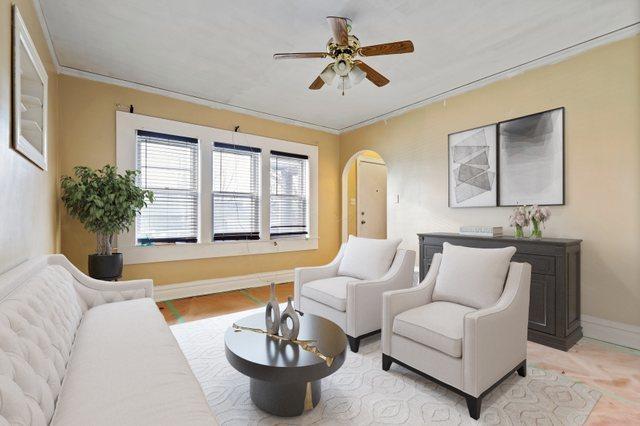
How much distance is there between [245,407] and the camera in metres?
A: 1.88

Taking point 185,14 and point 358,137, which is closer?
point 185,14

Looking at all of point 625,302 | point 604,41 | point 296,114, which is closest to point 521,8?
point 604,41

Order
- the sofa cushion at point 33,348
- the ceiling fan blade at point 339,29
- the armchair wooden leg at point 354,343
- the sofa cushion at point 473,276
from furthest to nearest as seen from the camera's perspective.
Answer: the armchair wooden leg at point 354,343 → the ceiling fan blade at point 339,29 → the sofa cushion at point 473,276 → the sofa cushion at point 33,348

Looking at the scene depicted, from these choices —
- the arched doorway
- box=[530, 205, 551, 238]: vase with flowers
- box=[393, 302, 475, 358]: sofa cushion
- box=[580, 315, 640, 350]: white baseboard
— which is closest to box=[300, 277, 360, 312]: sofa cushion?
box=[393, 302, 475, 358]: sofa cushion

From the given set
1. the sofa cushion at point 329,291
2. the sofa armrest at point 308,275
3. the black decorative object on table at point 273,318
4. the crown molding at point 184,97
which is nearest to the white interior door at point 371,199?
the crown molding at point 184,97

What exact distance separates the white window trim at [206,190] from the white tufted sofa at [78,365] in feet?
6.95

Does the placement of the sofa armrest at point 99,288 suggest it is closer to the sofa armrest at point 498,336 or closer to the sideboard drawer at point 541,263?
the sofa armrest at point 498,336

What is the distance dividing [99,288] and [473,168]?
162 inches

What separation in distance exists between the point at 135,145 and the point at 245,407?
3486mm

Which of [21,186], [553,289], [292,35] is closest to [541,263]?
[553,289]

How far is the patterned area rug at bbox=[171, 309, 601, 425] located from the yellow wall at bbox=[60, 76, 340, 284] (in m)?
2.11

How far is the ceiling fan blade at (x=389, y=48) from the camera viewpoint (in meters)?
2.34

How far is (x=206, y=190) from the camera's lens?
4.46m

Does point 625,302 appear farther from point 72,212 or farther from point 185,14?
point 72,212
